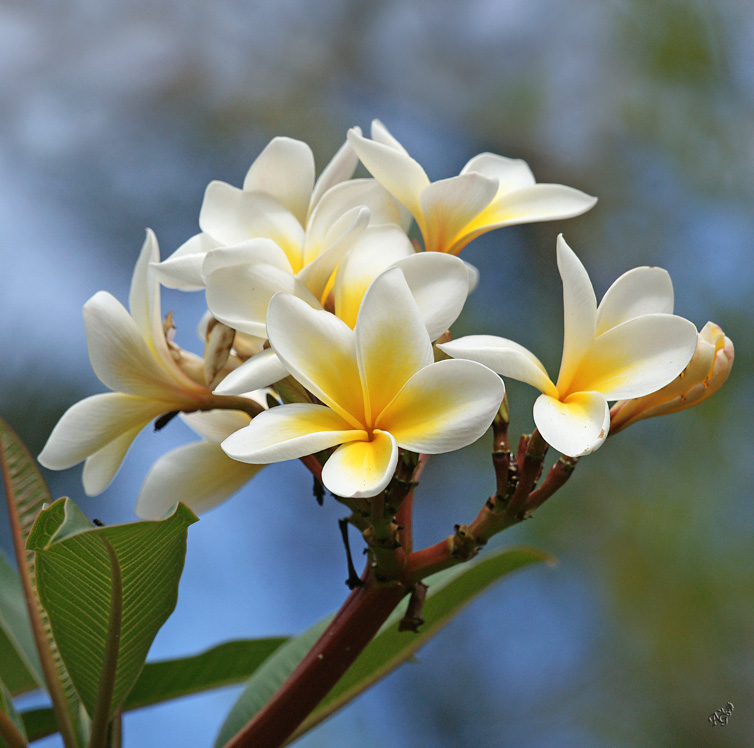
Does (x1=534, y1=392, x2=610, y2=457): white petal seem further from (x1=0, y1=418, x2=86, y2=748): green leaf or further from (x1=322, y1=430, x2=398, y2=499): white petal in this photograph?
(x1=0, y1=418, x2=86, y2=748): green leaf

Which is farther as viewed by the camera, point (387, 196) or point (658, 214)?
point (658, 214)

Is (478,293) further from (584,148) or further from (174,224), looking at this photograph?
(174,224)

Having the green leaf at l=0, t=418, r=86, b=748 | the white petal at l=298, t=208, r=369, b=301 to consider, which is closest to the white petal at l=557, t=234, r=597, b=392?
the white petal at l=298, t=208, r=369, b=301

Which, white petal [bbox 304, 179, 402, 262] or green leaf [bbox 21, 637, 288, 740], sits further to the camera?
green leaf [bbox 21, 637, 288, 740]

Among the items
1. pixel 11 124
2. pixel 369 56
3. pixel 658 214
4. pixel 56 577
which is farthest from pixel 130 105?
pixel 56 577

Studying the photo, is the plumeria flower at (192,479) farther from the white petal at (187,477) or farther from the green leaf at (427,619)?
the green leaf at (427,619)

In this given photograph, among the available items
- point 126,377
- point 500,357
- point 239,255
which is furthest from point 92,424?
point 500,357

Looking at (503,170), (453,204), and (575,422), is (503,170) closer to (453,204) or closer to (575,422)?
(453,204)
